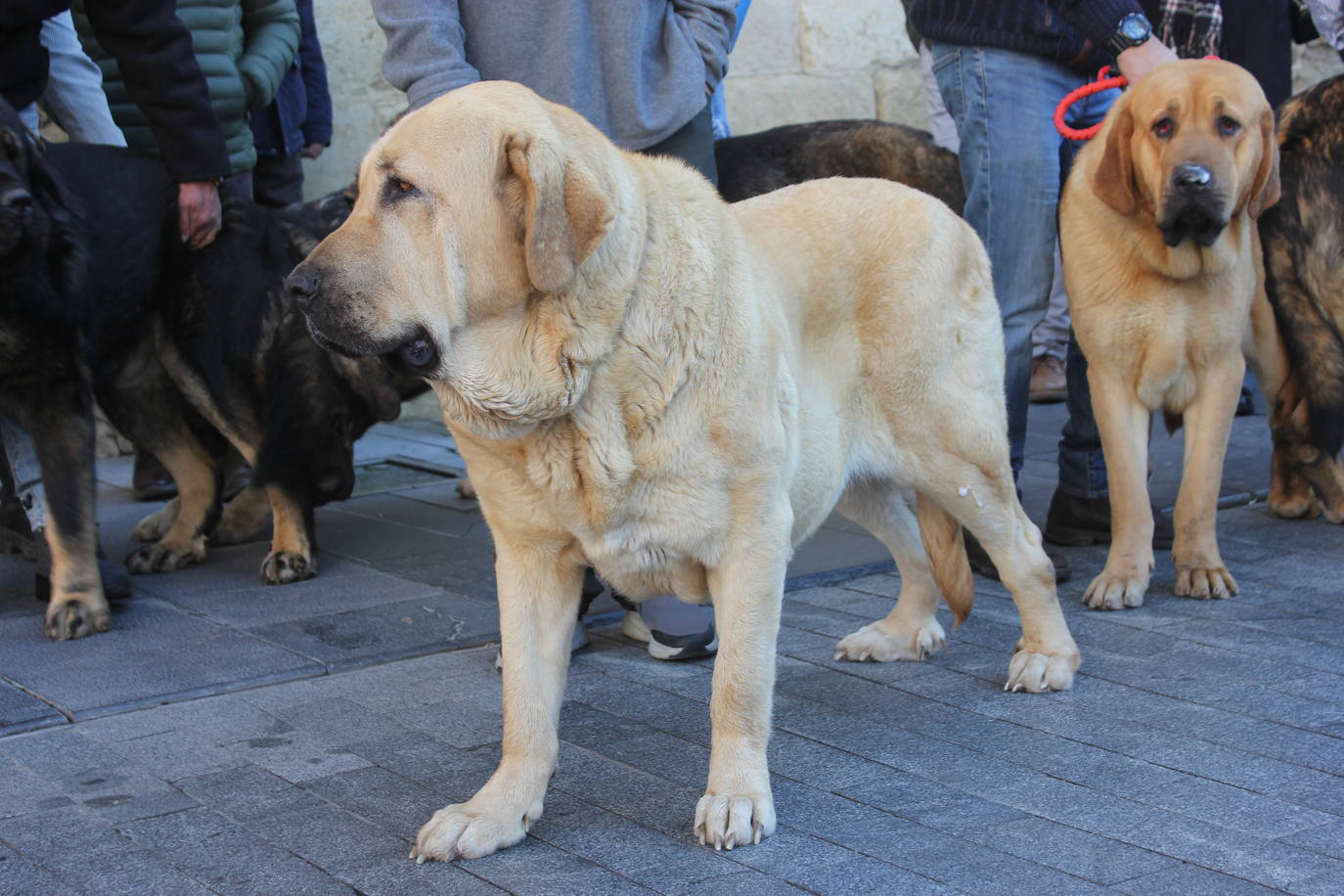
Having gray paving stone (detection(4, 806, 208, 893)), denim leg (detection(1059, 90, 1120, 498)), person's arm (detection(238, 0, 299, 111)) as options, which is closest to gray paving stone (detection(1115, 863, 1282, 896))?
gray paving stone (detection(4, 806, 208, 893))

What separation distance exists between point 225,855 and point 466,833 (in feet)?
1.48

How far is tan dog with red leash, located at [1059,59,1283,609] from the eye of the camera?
162 inches

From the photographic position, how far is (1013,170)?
14.7 feet

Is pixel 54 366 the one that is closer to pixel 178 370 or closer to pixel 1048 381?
pixel 178 370

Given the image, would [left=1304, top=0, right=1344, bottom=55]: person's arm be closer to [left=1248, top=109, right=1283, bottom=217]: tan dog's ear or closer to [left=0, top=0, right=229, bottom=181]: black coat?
[left=1248, top=109, right=1283, bottom=217]: tan dog's ear

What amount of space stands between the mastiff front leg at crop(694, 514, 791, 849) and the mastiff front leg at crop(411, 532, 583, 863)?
0.31 meters

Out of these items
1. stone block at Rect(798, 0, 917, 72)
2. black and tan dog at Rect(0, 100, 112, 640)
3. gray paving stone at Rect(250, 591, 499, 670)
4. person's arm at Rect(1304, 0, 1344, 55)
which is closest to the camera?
gray paving stone at Rect(250, 591, 499, 670)

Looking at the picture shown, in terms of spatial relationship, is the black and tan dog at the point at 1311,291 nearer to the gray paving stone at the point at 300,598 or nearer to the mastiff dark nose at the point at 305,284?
the gray paving stone at the point at 300,598

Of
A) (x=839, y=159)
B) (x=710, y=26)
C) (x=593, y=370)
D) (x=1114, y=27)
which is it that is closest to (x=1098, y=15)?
(x=1114, y=27)

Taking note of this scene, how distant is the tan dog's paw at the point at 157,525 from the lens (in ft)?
17.5

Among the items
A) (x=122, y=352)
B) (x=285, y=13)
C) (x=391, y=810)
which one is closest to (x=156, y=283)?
(x=122, y=352)

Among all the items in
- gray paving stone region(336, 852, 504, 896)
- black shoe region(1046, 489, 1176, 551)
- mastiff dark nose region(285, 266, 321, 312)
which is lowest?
black shoe region(1046, 489, 1176, 551)

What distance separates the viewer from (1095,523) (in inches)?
194

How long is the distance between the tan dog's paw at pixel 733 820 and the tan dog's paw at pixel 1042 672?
3.43 ft
